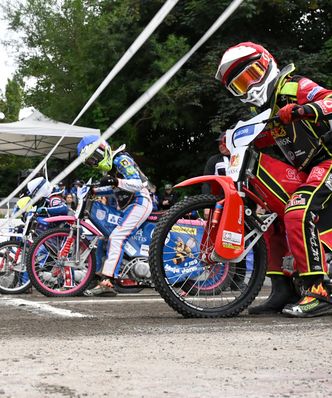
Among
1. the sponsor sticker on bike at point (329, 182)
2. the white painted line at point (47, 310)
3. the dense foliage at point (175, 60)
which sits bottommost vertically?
the white painted line at point (47, 310)

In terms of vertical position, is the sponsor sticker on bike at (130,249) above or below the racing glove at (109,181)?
below

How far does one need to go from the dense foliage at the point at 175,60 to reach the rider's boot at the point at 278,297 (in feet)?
40.3

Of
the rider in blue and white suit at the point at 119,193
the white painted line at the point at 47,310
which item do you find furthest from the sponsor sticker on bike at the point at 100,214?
the white painted line at the point at 47,310

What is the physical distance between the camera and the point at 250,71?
18.5ft

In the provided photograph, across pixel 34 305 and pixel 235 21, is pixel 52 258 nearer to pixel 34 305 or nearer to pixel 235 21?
pixel 34 305

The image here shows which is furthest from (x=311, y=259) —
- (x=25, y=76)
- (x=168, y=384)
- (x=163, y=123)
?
(x=25, y=76)

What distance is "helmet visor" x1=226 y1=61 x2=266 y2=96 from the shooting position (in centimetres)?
564

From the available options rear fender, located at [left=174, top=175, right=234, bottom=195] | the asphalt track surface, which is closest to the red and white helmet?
rear fender, located at [left=174, top=175, right=234, bottom=195]

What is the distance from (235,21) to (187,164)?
365 cm

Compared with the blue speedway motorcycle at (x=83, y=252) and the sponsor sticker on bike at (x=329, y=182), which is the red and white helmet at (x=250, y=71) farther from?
the blue speedway motorcycle at (x=83, y=252)

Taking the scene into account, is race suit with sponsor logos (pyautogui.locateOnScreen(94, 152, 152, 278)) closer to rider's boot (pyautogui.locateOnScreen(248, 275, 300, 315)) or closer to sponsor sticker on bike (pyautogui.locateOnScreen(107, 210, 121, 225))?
sponsor sticker on bike (pyautogui.locateOnScreen(107, 210, 121, 225))

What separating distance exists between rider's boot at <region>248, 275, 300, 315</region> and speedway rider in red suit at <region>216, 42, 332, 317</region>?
26cm

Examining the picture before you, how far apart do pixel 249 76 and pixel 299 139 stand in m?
0.53

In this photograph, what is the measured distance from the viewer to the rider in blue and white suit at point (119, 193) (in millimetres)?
9297
